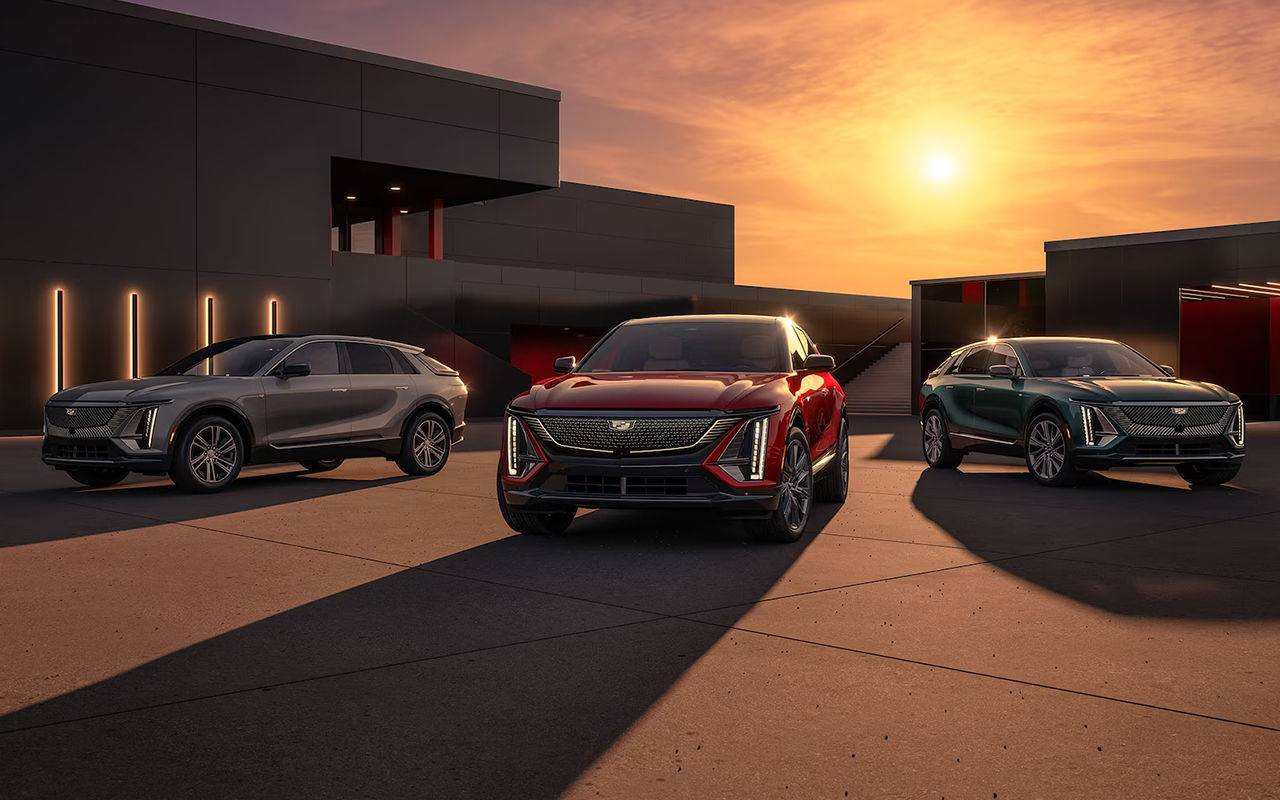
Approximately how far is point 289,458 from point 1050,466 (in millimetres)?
8590

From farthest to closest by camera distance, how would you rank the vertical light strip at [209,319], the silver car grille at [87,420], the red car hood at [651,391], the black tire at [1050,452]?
the vertical light strip at [209,319]
the black tire at [1050,452]
the silver car grille at [87,420]
the red car hood at [651,391]

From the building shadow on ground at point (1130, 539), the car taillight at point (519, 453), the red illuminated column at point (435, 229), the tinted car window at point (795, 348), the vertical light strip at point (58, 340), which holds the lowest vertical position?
the building shadow on ground at point (1130, 539)

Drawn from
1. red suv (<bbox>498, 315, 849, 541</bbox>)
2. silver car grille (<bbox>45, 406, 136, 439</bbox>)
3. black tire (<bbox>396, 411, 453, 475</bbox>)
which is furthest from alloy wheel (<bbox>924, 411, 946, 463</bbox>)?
silver car grille (<bbox>45, 406, 136, 439</bbox>)

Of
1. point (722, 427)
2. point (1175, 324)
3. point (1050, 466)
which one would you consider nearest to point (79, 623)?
point (722, 427)

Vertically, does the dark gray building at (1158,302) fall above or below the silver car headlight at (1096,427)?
above

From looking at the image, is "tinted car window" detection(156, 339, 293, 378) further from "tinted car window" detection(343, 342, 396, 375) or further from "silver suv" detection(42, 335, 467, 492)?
"tinted car window" detection(343, 342, 396, 375)

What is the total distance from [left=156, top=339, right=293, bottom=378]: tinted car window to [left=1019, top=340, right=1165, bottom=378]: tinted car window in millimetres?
8985

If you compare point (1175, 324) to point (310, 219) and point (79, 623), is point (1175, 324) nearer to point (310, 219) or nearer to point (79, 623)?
point (310, 219)

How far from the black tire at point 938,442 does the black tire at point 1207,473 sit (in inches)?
113

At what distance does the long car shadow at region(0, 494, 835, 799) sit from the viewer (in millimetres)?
3734

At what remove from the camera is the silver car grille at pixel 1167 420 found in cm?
1271

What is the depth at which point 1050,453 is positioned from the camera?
44.1 ft

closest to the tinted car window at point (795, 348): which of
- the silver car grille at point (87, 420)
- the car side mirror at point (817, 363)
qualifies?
the car side mirror at point (817, 363)

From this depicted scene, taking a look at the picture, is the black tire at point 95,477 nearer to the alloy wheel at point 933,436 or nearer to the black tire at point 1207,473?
A: the alloy wheel at point 933,436
